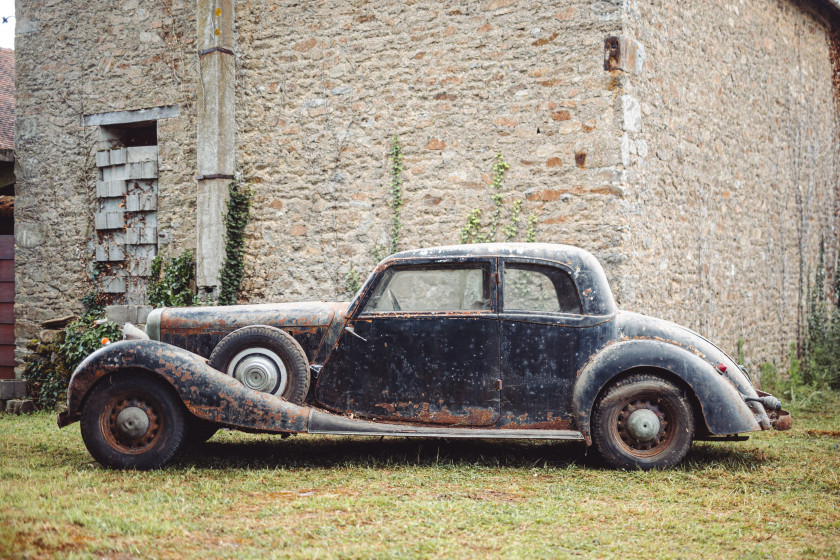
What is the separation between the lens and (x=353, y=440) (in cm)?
646

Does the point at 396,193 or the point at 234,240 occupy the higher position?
the point at 396,193

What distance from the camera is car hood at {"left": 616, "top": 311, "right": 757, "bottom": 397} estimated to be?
5160mm

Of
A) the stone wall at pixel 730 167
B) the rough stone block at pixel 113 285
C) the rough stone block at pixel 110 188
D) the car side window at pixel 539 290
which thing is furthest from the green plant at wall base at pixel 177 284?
the car side window at pixel 539 290

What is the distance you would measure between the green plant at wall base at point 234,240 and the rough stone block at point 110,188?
188 centimetres

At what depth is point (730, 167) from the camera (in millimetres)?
9875

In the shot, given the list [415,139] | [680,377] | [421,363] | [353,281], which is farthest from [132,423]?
[415,139]

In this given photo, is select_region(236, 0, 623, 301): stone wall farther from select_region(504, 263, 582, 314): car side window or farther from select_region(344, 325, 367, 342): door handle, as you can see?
select_region(344, 325, 367, 342): door handle

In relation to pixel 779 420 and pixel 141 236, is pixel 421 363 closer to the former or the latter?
pixel 779 420

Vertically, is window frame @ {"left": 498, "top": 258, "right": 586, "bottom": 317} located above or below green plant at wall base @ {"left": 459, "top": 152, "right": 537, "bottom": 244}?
below

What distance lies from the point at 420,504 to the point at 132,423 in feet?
6.82

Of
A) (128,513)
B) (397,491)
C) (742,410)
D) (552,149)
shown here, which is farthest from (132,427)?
(552,149)

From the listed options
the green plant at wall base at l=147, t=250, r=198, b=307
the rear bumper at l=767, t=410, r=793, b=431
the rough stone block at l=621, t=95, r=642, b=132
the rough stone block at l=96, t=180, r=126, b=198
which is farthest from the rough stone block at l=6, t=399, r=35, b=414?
the rear bumper at l=767, t=410, r=793, b=431

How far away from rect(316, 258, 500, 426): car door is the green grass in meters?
0.43

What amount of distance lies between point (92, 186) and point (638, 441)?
8225mm
